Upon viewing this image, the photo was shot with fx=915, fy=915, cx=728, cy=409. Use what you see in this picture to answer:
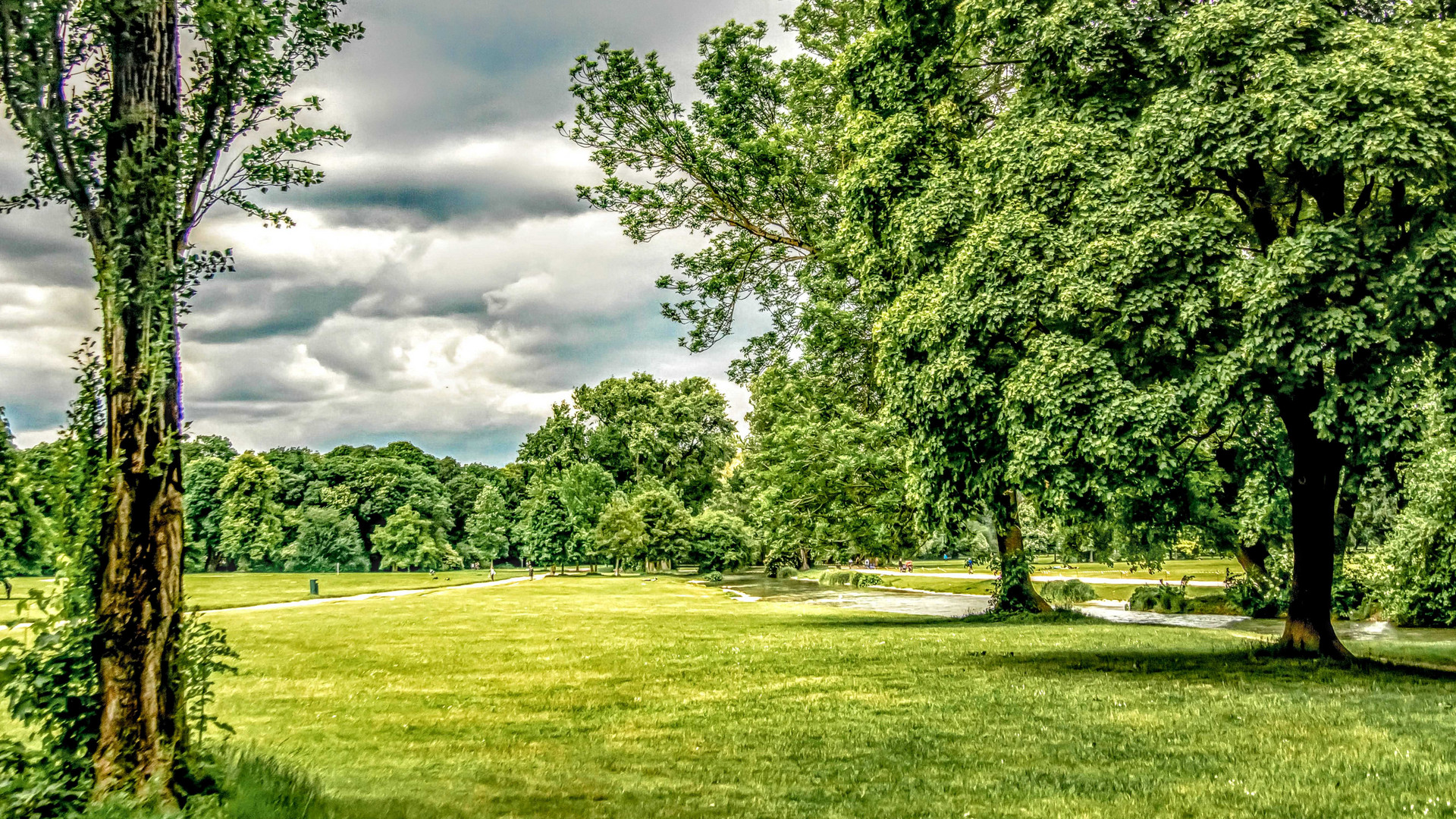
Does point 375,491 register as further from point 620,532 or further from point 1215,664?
point 1215,664

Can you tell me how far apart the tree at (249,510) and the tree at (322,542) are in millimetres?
3755

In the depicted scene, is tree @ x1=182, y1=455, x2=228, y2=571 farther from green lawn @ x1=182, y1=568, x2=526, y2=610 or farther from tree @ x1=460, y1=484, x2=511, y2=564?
tree @ x1=460, y1=484, x2=511, y2=564

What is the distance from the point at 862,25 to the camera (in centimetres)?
2617

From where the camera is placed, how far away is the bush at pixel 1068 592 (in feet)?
123

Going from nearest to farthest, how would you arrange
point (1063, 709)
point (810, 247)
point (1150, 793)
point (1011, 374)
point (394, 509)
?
point (1150, 793) < point (1063, 709) < point (1011, 374) < point (810, 247) < point (394, 509)

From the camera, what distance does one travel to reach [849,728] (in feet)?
33.6

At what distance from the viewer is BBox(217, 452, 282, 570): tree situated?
74.9 meters

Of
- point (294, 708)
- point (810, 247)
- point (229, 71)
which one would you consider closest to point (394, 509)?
point (810, 247)

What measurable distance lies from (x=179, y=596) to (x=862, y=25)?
80.3ft

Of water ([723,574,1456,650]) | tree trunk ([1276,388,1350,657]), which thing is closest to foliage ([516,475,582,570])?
water ([723,574,1456,650])

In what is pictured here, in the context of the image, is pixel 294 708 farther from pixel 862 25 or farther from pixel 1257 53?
pixel 862 25

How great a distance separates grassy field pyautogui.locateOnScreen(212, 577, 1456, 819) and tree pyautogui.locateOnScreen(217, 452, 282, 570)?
62.1m

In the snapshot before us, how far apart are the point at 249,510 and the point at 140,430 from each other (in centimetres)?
7941

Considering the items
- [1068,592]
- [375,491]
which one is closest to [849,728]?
[1068,592]
